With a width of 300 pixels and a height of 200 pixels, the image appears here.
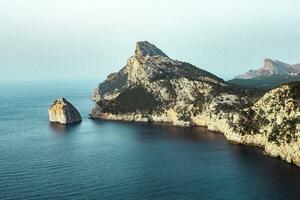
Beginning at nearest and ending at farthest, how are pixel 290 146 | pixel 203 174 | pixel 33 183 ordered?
pixel 33 183
pixel 203 174
pixel 290 146

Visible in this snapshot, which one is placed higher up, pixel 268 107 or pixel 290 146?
pixel 268 107

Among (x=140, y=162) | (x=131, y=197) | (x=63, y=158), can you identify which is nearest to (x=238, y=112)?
(x=140, y=162)

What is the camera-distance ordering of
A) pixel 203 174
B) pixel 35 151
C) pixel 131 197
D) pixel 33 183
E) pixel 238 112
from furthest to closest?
pixel 238 112
pixel 35 151
pixel 203 174
pixel 33 183
pixel 131 197

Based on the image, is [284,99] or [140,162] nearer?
[140,162]

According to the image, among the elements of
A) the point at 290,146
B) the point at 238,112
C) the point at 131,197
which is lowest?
the point at 131,197

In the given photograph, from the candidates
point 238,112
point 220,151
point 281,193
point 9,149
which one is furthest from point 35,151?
point 281,193

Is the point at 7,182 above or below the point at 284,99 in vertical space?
below

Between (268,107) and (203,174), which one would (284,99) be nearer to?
(268,107)

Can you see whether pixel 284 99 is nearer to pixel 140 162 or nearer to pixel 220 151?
pixel 220 151

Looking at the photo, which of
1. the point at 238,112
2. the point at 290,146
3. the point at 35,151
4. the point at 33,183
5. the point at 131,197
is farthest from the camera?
the point at 238,112
